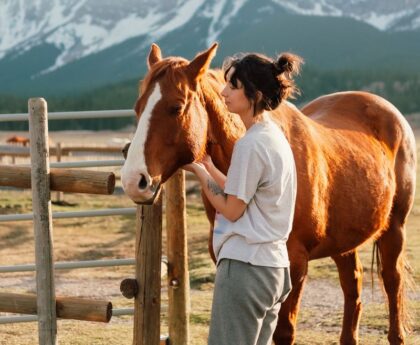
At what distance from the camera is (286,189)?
2988 mm

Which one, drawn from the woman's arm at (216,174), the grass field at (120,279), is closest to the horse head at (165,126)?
the woman's arm at (216,174)

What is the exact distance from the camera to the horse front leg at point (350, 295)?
5242 mm

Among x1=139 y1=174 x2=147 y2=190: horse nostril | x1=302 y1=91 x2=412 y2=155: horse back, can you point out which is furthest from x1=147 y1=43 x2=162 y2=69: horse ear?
x1=302 y1=91 x2=412 y2=155: horse back

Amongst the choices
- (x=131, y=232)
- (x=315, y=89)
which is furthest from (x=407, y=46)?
(x=131, y=232)

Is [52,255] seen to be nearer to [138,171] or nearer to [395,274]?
[138,171]

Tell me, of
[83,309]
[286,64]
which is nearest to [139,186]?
[286,64]

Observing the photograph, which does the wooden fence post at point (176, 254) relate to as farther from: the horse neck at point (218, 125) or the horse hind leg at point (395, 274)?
the horse hind leg at point (395, 274)

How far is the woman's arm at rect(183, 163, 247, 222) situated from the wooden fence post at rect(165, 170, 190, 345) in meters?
1.56

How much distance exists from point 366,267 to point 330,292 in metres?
1.07

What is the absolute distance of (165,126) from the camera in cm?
325

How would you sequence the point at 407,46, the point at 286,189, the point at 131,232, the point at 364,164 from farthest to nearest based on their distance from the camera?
the point at 407,46 < the point at 131,232 < the point at 364,164 < the point at 286,189

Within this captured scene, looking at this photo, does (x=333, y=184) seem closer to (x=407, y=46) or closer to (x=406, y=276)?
(x=406, y=276)

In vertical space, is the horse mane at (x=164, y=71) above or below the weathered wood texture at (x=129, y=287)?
above

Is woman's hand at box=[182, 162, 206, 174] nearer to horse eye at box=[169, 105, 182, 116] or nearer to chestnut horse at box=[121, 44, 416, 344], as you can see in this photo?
chestnut horse at box=[121, 44, 416, 344]
